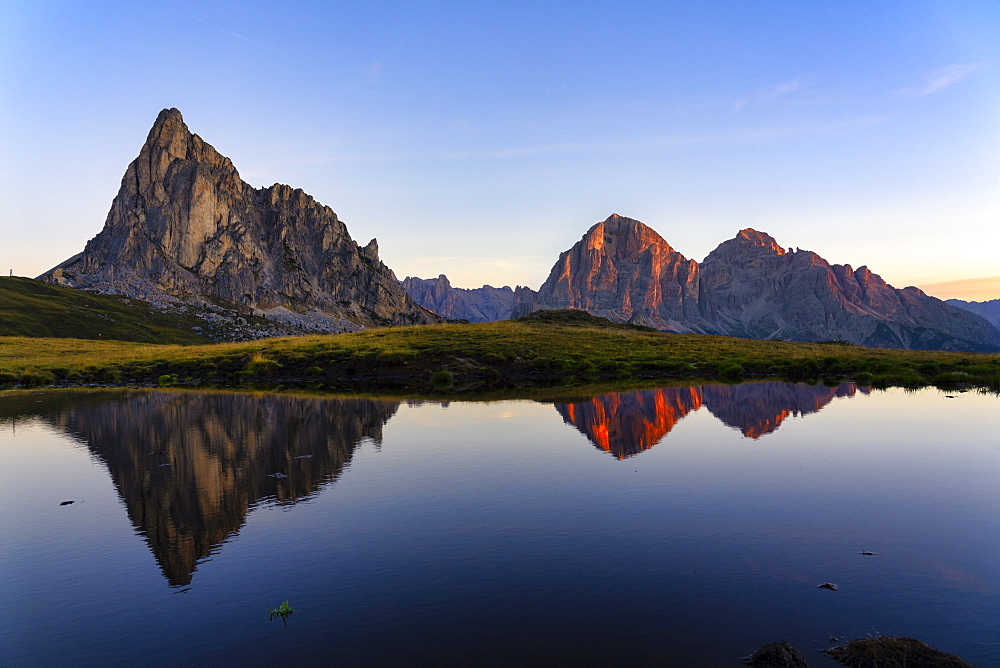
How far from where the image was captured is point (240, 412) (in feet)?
122

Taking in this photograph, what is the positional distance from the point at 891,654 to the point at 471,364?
179 ft

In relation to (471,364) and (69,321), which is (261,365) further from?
(69,321)

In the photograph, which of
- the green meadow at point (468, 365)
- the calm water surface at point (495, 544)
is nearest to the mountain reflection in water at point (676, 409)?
the calm water surface at point (495, 544)

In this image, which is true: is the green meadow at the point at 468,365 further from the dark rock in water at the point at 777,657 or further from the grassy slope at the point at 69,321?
the grassy slope at the point at 69,321

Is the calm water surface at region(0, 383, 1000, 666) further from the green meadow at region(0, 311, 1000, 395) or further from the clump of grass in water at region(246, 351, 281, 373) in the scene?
the clump of grass in water at region(246, 351, 281, 373)

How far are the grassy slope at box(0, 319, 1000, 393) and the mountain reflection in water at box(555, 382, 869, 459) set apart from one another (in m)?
10.4

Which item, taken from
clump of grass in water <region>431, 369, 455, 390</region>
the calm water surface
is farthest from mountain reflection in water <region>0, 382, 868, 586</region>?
clump of grass in water <region>431, 369, 455, 390</region>

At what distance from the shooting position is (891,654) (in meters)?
8.86

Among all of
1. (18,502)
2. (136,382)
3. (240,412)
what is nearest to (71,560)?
(18,502)

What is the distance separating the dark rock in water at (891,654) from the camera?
28.4ft

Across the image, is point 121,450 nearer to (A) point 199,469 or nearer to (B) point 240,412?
(A) point 199,469

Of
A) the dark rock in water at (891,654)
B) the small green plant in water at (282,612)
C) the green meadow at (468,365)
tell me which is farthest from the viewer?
the green meadow at (468,365)

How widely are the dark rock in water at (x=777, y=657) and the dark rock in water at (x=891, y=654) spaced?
0.66 meters

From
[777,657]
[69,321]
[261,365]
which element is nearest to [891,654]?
[777,657]
